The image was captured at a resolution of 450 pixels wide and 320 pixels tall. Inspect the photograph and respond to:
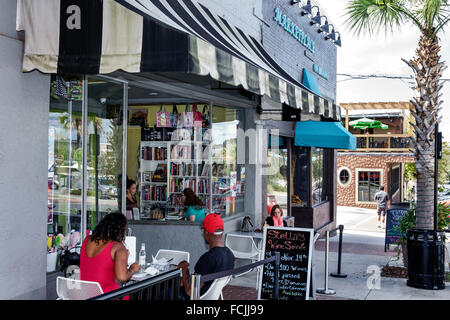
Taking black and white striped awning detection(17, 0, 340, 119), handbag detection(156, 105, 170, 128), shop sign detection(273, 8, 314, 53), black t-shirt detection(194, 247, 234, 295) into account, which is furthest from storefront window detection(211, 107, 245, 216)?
black and white striped awning detection(17, 0, 340, 119)

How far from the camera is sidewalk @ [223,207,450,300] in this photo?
818cm

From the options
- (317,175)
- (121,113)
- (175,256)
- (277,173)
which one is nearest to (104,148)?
(121,113)

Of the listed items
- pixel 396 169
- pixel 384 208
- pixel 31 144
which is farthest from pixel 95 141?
pixel 396 169

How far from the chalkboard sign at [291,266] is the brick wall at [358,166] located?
23.3 m

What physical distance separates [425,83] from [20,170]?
25.4 ft

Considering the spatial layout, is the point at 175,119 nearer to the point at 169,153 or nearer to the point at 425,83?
the point at 169,153

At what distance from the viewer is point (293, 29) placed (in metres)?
13.6

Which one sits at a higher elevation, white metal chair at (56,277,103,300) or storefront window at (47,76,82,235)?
storefront window at (47,76,82,235)

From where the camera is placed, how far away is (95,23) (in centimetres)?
480

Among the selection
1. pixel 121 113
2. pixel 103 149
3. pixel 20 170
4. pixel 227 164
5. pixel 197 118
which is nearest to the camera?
pixel 20 170

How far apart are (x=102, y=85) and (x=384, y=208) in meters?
14.4

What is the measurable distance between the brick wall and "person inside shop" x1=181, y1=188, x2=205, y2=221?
21.3 m

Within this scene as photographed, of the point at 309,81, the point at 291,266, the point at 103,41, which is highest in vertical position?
the point at 309,81

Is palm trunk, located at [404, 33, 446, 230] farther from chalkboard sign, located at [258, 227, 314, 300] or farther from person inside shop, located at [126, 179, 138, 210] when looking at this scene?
person inside shop, located at [126, 179, 138, 210]
